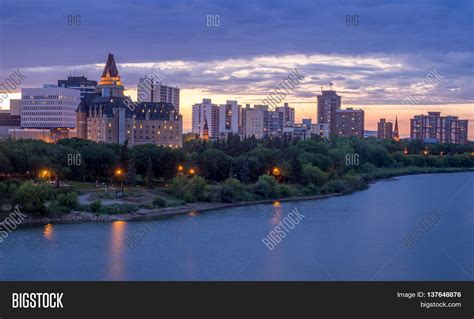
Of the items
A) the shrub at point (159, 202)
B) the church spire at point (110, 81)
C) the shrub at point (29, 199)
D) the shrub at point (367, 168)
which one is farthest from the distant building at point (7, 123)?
the shrub at point (29, 199)

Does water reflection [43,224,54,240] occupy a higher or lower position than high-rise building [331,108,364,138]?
lower

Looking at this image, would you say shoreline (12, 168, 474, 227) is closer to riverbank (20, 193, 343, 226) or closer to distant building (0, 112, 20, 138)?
riverbank (20, 193, 343, 226)

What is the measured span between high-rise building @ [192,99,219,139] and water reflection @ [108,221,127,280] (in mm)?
31188

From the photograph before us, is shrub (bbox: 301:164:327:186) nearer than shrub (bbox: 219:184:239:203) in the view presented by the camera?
No

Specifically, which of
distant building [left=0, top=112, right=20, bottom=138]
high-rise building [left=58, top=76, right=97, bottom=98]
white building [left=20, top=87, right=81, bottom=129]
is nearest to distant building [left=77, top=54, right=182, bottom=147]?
white building [left=20, top=87, right=81, bottom=129]

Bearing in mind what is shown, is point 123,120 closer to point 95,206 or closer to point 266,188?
point 266,188

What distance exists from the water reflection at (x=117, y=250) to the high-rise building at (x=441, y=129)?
1514 inches

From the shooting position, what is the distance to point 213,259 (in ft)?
25.9

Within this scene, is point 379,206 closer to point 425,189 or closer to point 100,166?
point 425,189

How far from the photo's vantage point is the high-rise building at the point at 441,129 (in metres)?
45.8

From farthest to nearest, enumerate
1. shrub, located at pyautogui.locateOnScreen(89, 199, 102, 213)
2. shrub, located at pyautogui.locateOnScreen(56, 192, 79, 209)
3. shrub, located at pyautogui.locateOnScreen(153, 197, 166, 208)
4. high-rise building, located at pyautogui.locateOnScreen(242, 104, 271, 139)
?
1. high-rise building, located at pyautogui.locateOnScreen(242, 104, 271, 139)
2. shrub, located at pyautogui.locateOnScreen(153, 197, 166, 208)
3. shrub, located at pyautogui.locateOnScreen(89, 199, 102, 213)
4. shrub, located at pyautogui.locateOnScreen(56, 192, 79, 209)

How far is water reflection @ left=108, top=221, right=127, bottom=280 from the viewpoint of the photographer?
7234 mm

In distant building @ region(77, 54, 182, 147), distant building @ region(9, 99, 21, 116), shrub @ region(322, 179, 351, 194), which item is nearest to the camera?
shrub @ region(322, 179, 351, 194)
